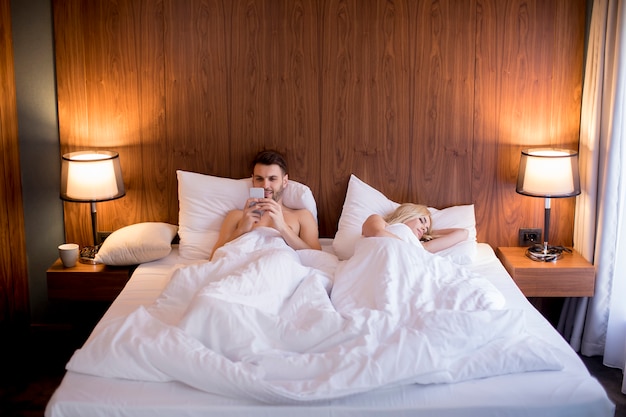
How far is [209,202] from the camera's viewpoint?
12.7 feet

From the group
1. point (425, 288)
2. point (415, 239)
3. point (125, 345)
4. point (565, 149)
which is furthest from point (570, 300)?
point (125, 345)

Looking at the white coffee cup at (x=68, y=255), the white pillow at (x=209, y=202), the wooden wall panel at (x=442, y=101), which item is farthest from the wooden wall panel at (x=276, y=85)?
the white coffee cup at (x=68, y=255)

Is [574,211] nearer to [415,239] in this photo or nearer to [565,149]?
[565,149]

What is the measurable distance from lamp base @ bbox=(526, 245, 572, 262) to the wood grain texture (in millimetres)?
2721

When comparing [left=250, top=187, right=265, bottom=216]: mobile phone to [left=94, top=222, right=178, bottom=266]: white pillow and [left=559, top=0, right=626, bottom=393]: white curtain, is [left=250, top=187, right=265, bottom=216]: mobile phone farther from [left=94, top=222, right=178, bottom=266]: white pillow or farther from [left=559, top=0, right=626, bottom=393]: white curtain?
[left=559, top=0, right=626, bottom=393]: white curtain

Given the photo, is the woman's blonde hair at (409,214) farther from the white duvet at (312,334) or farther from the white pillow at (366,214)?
the white duvet at (312,334)

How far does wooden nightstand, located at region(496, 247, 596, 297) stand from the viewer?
3.71 meters

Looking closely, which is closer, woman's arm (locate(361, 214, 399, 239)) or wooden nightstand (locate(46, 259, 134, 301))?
woman's arm (locate(361, 214, 399, 239))

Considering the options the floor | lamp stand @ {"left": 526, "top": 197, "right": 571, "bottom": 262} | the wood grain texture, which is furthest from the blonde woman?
the wood grain texture

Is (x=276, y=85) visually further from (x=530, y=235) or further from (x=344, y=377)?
(x=344, y=377)

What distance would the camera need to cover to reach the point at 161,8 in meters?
3.86

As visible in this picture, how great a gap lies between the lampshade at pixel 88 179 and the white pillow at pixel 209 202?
0.36 meters

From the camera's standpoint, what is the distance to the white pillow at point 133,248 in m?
3.65

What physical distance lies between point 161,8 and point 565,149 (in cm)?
225
